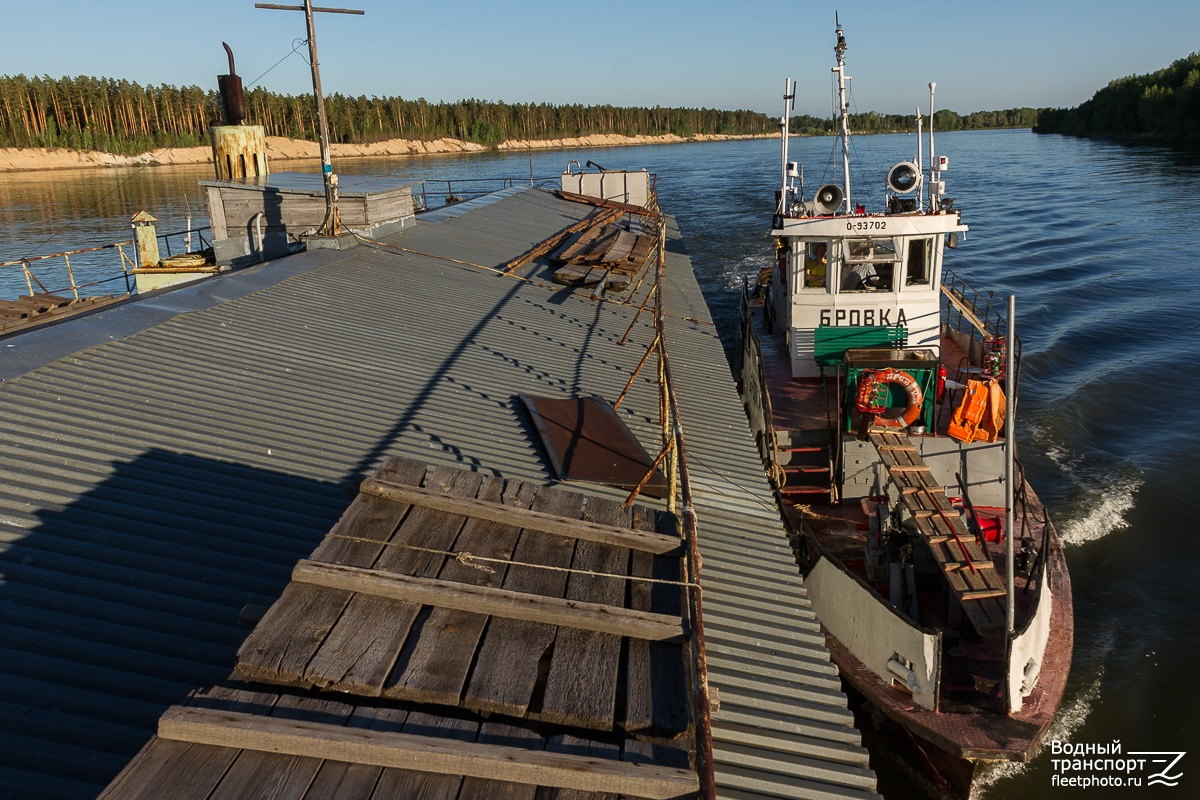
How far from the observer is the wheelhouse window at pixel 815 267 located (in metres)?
18.3

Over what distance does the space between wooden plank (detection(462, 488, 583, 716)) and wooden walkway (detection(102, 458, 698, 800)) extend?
0.01 m

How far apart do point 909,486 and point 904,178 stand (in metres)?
8.79

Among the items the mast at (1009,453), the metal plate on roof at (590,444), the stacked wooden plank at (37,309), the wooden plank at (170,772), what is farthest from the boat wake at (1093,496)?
the stacked wooden plank at (37,309)

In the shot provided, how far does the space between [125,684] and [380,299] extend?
10657 millimetres

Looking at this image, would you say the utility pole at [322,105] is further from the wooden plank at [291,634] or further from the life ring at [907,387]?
the wooden plank at [291,634]

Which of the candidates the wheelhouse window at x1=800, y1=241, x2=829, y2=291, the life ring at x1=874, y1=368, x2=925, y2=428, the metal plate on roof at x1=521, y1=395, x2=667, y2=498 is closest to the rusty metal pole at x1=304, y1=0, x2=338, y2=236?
the metal plate on roof at x1=521, y1=395, x2=667, y2=498

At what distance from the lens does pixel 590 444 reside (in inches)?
422

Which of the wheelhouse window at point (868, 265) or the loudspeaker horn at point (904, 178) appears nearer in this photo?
the wheelhouse window at point (868, 265)

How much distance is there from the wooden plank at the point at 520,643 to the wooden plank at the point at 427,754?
37 centimetres

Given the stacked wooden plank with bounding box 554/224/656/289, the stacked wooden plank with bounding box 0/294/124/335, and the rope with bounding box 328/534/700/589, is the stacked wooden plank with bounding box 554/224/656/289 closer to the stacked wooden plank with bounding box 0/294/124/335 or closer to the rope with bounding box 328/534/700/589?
the stacked wooden plank with bounding box 0/294/124/335

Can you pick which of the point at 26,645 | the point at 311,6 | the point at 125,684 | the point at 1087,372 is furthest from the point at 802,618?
the point at 1087,372

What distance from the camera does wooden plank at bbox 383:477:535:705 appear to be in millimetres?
4164

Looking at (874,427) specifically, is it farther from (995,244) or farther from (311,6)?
(995,244)

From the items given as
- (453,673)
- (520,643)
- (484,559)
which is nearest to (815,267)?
(484,559)
